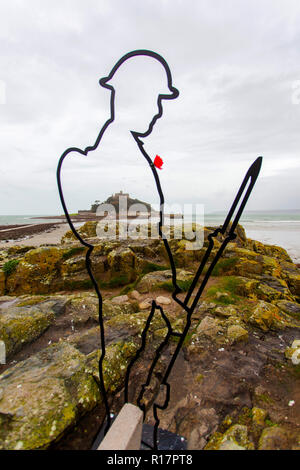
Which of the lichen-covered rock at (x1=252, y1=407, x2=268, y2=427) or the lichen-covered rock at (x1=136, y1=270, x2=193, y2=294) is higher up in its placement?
the lichen-covered rock at (x1=136, y1=270, x2=193, y2=294)

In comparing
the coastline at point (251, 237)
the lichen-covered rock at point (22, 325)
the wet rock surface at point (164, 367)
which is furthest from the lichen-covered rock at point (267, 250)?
the lichen-covered rock at point (22, 325)

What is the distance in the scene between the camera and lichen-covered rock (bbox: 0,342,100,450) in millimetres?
2270

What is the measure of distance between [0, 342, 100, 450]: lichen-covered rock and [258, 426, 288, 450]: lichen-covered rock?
1909 millimetres

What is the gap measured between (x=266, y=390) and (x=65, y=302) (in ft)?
14.6

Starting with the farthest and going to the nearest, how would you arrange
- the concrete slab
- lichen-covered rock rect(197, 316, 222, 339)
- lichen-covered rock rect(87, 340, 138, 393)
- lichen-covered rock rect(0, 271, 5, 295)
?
lichen-covered rock rect(0, 271, 5, 295)
lichen-covered rock rect(197, 316, 222, 339)
lichen-covered rock rect(87, 340, 138, 393)
the concrete slab

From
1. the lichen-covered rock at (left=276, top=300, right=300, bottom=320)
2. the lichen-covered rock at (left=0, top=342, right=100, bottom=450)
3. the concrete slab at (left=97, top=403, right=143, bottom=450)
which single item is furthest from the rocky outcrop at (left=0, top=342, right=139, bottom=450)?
the lichen-covered rock at (left=276, top=300, right=300, bottom=320)

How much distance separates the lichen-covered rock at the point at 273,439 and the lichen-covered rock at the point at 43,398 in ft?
6.26

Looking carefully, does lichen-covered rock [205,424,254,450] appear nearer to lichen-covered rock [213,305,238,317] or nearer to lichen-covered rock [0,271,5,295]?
lichen-covered rock [213,305,238,317]

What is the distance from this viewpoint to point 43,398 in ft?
8.71

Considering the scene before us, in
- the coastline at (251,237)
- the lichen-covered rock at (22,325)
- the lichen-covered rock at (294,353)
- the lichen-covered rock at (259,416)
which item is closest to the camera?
the lichen-covered rock at (259,416)

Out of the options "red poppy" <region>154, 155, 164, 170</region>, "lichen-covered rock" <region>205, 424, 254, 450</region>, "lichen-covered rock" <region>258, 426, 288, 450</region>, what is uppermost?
"red poppy" <region>154, 155, 164, 170</region>

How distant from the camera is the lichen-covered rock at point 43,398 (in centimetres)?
227

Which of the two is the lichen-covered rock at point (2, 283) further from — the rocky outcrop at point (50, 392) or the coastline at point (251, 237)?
the coastline at point (251, 237)
